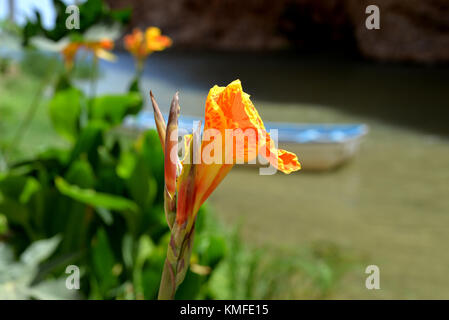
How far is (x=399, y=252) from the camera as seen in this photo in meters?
1.50

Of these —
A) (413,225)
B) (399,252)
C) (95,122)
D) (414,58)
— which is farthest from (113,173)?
(414,58)

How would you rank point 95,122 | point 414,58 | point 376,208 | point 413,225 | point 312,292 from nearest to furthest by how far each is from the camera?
point 95,122
point 312,292
point 413,225
point 376,208
point 414,58

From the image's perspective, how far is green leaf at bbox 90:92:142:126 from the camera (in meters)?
0.73

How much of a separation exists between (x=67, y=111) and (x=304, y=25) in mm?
8170

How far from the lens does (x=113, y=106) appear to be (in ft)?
2.46

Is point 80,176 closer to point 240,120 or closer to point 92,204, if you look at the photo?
point 92,204

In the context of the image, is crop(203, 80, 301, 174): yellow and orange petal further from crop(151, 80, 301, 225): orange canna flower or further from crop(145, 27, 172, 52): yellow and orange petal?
crop(145, 27, 172, 52): yellow and orange petal

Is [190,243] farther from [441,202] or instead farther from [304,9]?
[304,9]

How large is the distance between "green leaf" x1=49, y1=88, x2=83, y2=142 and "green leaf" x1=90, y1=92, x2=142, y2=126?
0.03 metres

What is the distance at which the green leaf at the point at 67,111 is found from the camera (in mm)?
694

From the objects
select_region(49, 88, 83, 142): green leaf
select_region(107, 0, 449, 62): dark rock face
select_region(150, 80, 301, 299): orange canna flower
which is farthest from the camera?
select_region(107, 0, 449, 62): dark rock face

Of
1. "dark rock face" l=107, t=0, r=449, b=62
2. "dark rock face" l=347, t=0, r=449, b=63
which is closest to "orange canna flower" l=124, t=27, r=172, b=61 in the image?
"dark rock face" l=347, t=0, r=449, b=63
